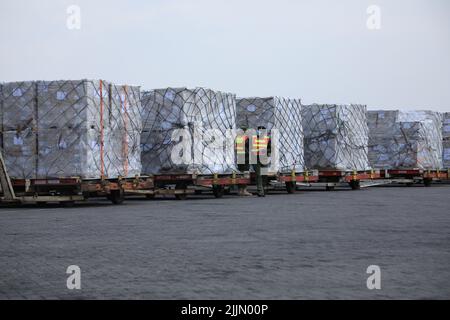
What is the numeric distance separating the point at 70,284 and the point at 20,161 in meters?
13.3

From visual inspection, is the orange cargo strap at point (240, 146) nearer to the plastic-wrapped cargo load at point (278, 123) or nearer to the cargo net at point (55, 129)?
the plastic-wrapped cargo load at point (278, 123)

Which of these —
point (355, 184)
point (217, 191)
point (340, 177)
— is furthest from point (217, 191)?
point (355, 184)

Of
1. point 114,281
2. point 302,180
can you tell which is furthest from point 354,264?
point 302,180

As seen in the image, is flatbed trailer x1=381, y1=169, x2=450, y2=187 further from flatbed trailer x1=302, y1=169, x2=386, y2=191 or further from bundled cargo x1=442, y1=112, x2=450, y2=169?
bundled cargo x1=442, y1=112, x2=450, y2=169

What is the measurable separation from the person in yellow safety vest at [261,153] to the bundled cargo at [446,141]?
17765mm

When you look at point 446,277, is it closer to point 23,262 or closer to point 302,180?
point 23,262

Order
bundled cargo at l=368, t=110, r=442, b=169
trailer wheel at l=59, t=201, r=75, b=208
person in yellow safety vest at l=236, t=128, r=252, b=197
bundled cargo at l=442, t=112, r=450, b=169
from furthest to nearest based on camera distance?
1. bundled cargo at l=442, t=112, r=450, b=169
2. bundled cargo at l=368, t=110, r=442, b=169
3. person in yellow safety vest at l=236, t=128, r=252, b=197
4. trailer wheel at l=59, t=201, r=75, b=208

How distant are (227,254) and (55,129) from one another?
1138 cm

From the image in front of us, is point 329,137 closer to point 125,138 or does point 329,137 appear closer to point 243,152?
point 243,152

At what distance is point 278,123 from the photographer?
28.2 m

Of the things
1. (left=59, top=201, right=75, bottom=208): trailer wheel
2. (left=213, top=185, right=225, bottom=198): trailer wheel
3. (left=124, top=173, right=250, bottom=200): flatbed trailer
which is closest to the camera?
(left=59, top=201, right=75, bottom=208): trailer wheel

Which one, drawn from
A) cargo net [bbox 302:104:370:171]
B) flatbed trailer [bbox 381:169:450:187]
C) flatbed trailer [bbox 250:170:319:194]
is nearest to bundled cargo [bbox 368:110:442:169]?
flatbed trailer [bbox 381:169:450:187]

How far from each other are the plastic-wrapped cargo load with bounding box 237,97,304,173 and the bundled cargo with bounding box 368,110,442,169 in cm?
829

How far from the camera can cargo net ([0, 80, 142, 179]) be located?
64.5ft
